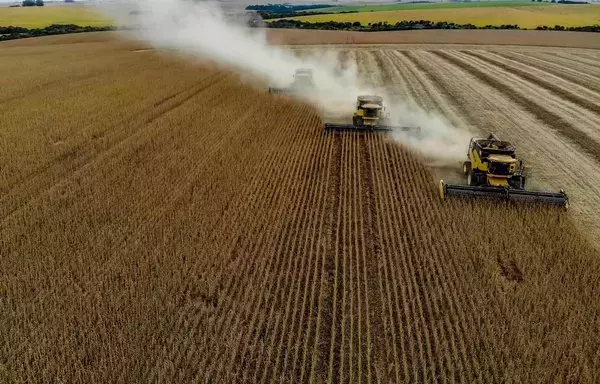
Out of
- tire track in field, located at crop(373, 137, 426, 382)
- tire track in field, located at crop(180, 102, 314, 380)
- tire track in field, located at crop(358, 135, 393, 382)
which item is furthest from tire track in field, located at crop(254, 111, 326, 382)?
tire track in field, located at crop(373, 137, 426, 382)

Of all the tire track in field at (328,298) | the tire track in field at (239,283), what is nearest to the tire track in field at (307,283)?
the tire track in field at (328,298)

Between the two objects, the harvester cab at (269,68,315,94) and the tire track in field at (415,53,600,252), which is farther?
the harvester cab at (269,68,315,94)

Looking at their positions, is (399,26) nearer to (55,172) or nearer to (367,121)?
(367,121)

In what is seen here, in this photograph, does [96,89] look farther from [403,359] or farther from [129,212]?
[403,359]

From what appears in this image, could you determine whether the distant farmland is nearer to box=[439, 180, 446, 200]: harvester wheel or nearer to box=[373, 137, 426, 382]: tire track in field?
box=[439, 180, 446, 200]: harvester wheel

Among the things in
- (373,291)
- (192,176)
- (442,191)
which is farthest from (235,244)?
(442,191)

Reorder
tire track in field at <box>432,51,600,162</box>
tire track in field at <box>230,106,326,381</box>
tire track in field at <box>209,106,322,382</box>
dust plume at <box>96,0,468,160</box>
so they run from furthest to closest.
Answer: dust plume at <box>96,0,468,160</box>
tire track in field at <box>432,51,600,162</box>
tire track in field at <box>209,106,322,382</box>
tire track in field at <box>230,106,326,381</box>

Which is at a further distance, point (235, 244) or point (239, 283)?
point (235, 244)
